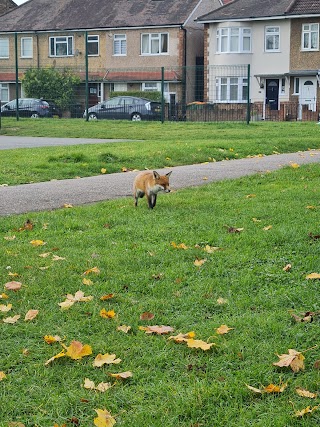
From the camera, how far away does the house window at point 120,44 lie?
1916 inches

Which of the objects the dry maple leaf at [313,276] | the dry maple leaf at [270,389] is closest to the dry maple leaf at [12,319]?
the dry maple leaf at [270,389]

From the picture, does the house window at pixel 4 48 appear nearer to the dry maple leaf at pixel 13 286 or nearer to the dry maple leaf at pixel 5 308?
the dry maple leaf at pixel 13 286

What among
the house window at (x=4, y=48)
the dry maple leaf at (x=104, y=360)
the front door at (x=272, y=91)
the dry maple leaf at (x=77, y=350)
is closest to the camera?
the dry maple leaf at (x=104, y=360)

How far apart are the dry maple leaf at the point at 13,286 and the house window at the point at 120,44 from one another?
44773mm

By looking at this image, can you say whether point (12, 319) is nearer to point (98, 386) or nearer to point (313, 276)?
point (98, 386)

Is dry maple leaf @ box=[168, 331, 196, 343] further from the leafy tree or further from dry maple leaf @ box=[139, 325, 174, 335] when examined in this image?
the leafy tree

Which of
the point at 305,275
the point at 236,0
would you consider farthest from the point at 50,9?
the point at 305,275

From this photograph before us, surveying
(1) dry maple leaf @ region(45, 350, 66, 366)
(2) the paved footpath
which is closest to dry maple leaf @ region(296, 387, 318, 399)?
(1) dry maple leaf @ region(45, 350, 66, 366)

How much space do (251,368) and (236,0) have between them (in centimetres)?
4492

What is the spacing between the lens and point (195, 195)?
30.9 feet

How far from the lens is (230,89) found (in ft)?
141

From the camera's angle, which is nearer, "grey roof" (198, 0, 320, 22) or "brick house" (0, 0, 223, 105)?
"grey roof" (198, 0, 320, 22)

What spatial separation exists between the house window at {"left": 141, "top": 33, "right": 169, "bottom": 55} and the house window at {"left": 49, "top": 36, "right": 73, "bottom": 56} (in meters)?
5.13

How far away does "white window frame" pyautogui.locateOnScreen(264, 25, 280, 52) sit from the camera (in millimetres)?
43969
